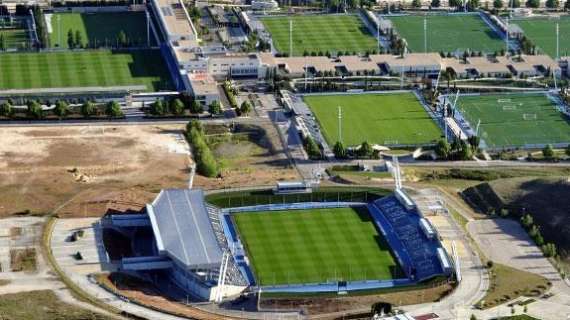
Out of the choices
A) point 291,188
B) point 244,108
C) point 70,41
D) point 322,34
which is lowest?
point 291,188

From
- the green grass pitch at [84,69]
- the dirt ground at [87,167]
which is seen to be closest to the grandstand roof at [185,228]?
the dirt ground at [87,167]

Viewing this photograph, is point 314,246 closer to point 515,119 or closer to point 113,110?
point 113,110

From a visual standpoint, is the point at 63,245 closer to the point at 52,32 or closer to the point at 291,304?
the point at 291,304

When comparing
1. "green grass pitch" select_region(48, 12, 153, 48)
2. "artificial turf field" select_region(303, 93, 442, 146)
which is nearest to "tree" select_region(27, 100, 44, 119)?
"green grass pitch" select_region(48, 12, 153, 48)

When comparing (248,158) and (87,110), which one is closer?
(248,158)

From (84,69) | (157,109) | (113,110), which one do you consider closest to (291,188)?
(157,109)

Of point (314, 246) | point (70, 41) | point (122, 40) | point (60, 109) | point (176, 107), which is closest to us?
point (314, 246)

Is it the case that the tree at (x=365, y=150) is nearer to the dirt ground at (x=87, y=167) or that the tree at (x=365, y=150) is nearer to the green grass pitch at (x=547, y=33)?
the dirt ground at (x=87, y=167)
